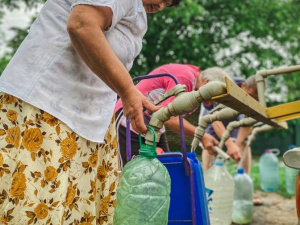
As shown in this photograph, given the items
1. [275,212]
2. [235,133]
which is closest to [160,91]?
[275,212]

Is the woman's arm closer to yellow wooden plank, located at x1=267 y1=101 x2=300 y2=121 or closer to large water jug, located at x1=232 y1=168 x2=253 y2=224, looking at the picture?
yellow wooden plank, located at x1=267 y1=101 x2=300 y2=121

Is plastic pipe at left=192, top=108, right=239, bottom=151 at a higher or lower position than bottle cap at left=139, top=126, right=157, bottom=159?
higher

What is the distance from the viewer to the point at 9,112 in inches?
60.3

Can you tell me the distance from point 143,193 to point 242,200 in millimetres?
3096

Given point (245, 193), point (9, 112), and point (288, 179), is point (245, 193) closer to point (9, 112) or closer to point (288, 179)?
point (288, 179)

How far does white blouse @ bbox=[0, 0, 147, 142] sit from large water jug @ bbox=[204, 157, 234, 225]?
238 centimetres

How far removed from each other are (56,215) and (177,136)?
197cm

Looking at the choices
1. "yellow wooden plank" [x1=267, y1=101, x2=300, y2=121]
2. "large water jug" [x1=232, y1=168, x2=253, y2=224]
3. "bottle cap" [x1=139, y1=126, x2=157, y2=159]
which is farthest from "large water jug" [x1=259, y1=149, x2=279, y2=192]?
"bottle cap" [x1=139, y1=126, x2=157, y2=159]

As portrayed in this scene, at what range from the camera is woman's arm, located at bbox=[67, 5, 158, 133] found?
1.38 meters

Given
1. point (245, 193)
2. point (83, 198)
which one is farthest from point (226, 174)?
point (83, 198)

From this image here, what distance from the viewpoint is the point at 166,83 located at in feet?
8.89

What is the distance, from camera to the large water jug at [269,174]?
6396 mm

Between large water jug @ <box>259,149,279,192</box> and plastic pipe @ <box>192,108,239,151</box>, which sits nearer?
plastic pipe @ <box>192,108,239,151</box>

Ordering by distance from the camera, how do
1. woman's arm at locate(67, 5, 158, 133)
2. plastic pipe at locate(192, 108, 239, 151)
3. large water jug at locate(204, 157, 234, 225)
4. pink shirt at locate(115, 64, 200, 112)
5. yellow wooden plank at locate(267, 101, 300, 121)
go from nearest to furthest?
woman's arm at locate(67, 5, 158, 133), yellow wooden plank at locate(267, 101, 300, 121), plastic pipe at locate(192, 108, 239, 151), pink shirt at locate(115, 64, 200, 112), large water jug at locate(204, 157, 234, 225)
